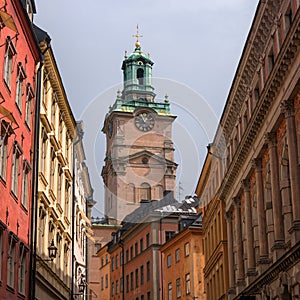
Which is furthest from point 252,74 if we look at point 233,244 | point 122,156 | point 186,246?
point 122,156

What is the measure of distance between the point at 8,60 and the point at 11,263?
7917 mm

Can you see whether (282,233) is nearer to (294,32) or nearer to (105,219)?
(294,32)

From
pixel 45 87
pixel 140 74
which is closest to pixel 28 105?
pixel 45 87

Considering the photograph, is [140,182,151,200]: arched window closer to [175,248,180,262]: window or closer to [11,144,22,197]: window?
[175,248,180,262]: window

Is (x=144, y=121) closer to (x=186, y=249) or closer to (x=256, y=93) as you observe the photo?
(x=186, y=249)

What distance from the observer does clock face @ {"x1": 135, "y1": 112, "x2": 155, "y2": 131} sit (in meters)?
118

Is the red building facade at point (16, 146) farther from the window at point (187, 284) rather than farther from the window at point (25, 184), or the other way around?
the window at point (187, 284)

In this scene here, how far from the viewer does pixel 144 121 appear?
396 feet

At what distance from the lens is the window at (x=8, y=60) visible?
89.2 ft

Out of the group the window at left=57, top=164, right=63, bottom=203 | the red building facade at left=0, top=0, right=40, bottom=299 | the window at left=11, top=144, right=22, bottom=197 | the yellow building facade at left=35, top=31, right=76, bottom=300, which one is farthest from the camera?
the window at left=57, top=164, right=63, bottom=203

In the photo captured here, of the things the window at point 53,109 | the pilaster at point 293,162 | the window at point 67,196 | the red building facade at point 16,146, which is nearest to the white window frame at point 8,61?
the red building facade at point 16,146

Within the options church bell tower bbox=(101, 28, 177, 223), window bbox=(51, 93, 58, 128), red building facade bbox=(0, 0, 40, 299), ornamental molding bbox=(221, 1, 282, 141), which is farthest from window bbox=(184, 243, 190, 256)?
church bell tower bbox=(101, 28, 177, 223)

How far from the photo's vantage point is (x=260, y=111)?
3469cm

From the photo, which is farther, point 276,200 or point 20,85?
point 276,200
